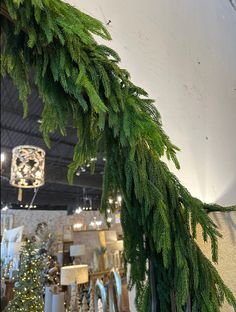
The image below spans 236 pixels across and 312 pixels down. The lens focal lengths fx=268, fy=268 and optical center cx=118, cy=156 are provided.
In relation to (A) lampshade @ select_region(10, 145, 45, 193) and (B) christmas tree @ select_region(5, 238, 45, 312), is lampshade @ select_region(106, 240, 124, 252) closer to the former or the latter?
(A) lampshade @ select_region(10, 145, 45, 193)

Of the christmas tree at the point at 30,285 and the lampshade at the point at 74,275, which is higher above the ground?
the christmas tree at the point at 30,285

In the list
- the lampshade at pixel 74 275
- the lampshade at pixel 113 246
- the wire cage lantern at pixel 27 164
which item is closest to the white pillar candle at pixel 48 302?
the lampshade at pixel 74 275

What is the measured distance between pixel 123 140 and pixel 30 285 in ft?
5.30

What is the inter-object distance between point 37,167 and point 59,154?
24.1 feet

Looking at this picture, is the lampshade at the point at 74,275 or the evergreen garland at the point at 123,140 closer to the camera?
the evergreen garland at the point at 123,140

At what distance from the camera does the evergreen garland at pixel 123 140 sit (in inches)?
29.5

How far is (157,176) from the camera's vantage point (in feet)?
2.77

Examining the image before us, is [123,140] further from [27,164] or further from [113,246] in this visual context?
[113,246]

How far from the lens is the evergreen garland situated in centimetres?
75

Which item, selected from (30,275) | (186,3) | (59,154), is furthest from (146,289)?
(59,154)

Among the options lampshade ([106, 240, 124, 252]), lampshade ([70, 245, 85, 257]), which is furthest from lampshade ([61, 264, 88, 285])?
lampshade ([106, 240, 124, 252])

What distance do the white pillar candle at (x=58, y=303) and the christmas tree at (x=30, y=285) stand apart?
0.31 ft

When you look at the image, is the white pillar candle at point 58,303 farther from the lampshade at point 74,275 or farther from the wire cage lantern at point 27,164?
the wire cage lantern at point 27,164

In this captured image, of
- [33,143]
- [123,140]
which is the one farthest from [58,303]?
[33,143]
